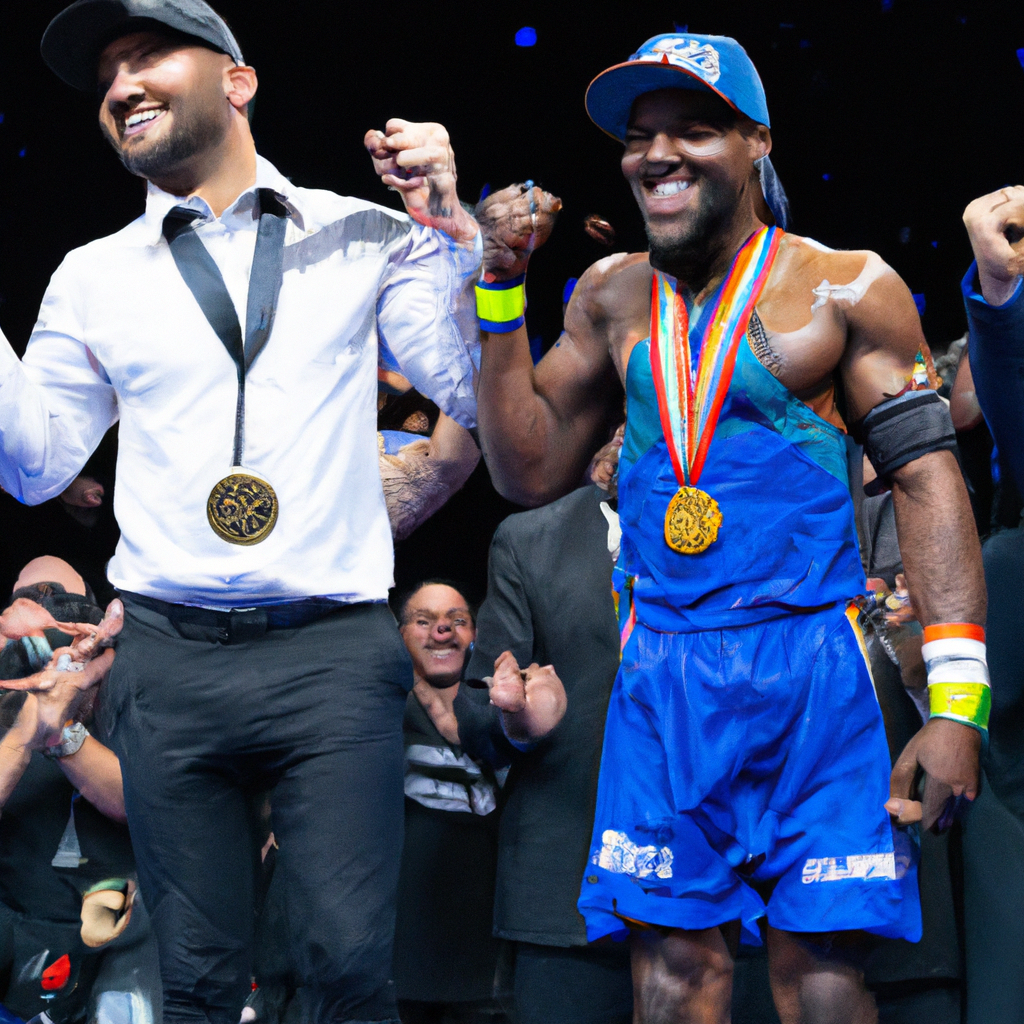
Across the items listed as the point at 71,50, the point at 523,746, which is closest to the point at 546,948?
the point at 523,746

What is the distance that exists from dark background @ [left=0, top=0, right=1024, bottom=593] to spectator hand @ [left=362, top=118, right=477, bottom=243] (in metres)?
2.47

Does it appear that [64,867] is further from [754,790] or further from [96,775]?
[754,790]

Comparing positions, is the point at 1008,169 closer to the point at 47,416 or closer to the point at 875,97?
the point at 875,97

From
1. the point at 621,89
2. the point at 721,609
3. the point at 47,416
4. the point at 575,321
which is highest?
the point at 621,89

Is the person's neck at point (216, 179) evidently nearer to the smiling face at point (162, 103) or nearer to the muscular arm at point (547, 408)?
the smiling face at point (162, 103)

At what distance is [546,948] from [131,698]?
1.44 m

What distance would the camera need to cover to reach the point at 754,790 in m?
2.30

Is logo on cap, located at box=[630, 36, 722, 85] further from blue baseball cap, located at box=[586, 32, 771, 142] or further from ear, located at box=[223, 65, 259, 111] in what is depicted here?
ear, located at box=[223, 65, 259, 111]

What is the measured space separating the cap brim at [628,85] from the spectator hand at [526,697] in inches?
48.7

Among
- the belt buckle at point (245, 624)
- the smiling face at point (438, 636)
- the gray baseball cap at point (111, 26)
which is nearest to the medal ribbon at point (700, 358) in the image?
the belt buckle at point (245, 624)

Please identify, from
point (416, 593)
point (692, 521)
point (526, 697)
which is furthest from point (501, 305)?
point (416, 593)

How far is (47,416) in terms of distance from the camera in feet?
8.11

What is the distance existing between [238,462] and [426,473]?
23.4 inches

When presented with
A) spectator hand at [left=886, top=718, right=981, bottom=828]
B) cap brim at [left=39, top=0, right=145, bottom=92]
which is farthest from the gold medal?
cap brim at [left=39, top=0, right=145, bottom=92]
